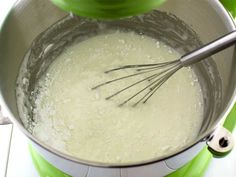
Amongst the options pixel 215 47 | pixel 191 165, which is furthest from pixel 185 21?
pixel 191 165

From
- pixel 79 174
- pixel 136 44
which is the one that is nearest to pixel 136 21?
pixel 136 44

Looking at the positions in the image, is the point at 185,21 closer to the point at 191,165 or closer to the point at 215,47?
the point at 215,47

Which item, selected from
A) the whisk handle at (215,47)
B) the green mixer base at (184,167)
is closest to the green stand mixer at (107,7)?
the whisk handle at (215,47)

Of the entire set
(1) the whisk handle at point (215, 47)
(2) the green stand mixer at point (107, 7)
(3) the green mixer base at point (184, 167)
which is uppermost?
(2) the green stand mixer at point (107, 7)

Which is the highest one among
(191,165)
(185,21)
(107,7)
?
(107,7)

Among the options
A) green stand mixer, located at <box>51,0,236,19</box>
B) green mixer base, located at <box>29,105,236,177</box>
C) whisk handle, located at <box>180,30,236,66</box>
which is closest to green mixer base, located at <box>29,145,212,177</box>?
green mixer base, located at <box>29,105,236,177</box>

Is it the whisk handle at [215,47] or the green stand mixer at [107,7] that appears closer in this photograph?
the green stand mixer at [107,7]

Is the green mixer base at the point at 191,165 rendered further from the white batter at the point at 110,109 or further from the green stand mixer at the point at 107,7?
the green stand mixer at the point at 107,7
